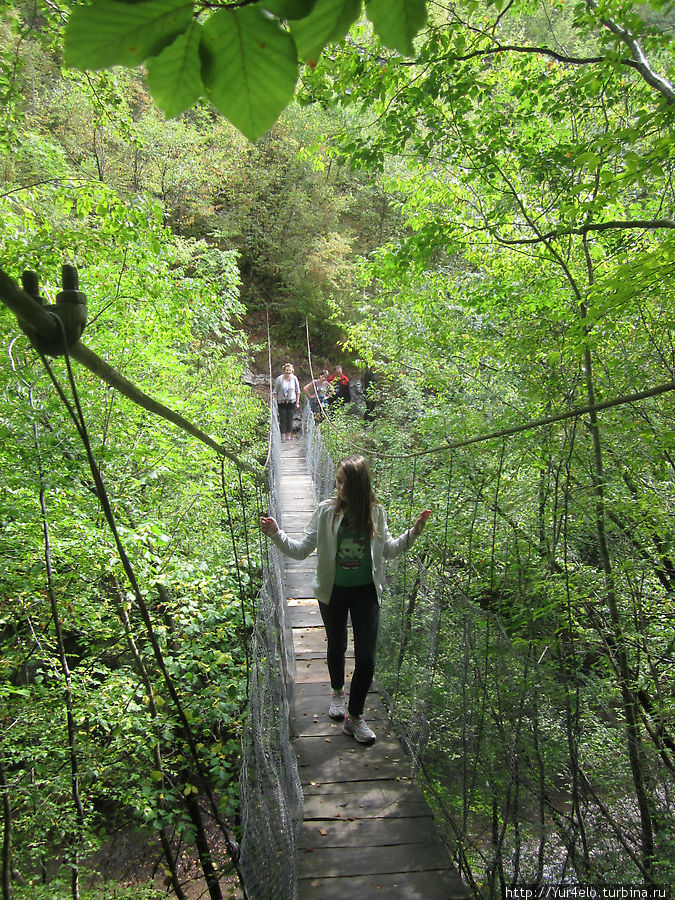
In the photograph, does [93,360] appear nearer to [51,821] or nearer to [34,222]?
[51,821]

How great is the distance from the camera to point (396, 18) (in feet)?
1.08

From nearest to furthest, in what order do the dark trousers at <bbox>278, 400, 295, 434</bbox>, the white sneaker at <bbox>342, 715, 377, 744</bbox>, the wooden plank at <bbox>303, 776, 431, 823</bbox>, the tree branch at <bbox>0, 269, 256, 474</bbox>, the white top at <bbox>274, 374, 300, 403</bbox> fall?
the tree branch at <bbox>0, 269, 256, 474</bbox> → the wooden plank at <bbox>303, 776, 431, 823</bbox> → the white sneaker at <bbox>342, 715, 377, 744</bbox> → the white top at <bbox>274, 374, 300, 403</bbox> → the dark trousers at <bbox>278, 400, 295, 434</bbox>

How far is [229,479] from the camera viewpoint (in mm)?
3916

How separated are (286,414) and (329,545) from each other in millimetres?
6957

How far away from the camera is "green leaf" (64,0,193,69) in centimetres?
27

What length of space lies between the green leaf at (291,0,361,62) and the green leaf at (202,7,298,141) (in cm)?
1

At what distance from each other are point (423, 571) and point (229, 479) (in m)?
2.17

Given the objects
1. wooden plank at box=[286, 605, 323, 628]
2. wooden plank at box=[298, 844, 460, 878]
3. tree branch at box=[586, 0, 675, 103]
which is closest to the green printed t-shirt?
wooden plank at box=[298, 844, 460, 878]

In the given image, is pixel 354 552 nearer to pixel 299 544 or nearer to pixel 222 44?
pixel 299 544

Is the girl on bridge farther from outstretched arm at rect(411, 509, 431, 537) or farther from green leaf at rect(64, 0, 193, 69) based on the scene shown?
green leaf at rect(64, 0, 193, 69)

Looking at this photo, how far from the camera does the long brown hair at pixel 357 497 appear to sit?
1.85 m

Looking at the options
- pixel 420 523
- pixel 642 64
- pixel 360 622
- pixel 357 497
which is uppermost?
pixel 642 64

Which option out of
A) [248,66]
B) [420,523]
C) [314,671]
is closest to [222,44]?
[248,66]

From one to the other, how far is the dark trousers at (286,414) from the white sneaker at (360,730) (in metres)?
6.81
